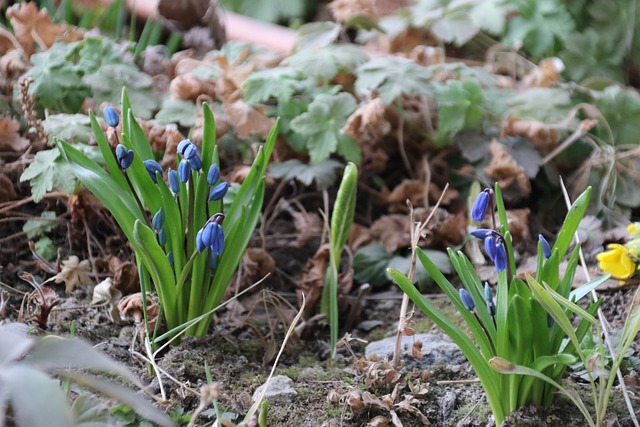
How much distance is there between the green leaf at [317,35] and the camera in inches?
86.5

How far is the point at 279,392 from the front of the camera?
1.26m

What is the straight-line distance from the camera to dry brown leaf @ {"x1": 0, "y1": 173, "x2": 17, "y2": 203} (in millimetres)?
1629

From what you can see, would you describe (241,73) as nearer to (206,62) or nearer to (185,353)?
(206,62)

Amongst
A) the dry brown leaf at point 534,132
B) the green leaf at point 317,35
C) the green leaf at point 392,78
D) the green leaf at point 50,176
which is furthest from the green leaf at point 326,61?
the green leaf at point 50,176

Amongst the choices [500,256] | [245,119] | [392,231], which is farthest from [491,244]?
[245,119]

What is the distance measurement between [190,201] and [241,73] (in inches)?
30.5

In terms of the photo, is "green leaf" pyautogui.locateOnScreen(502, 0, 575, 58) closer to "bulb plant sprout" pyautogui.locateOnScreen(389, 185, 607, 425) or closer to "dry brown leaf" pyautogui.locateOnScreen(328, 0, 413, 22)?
"dry brown leaf" pyautogui.locateOnScreen(328, 0, 413, 22)

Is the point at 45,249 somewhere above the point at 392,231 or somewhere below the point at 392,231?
above

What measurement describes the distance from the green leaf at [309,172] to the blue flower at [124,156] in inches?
23.4

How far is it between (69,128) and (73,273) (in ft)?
1.05

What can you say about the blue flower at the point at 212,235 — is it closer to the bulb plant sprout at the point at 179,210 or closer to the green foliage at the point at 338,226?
the bulb plant sprout at the point at 179,210

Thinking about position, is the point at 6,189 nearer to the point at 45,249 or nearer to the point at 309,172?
the point at 45,249

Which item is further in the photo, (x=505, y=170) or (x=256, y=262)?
(x=505, y=170)

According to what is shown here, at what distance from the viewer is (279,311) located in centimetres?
152
